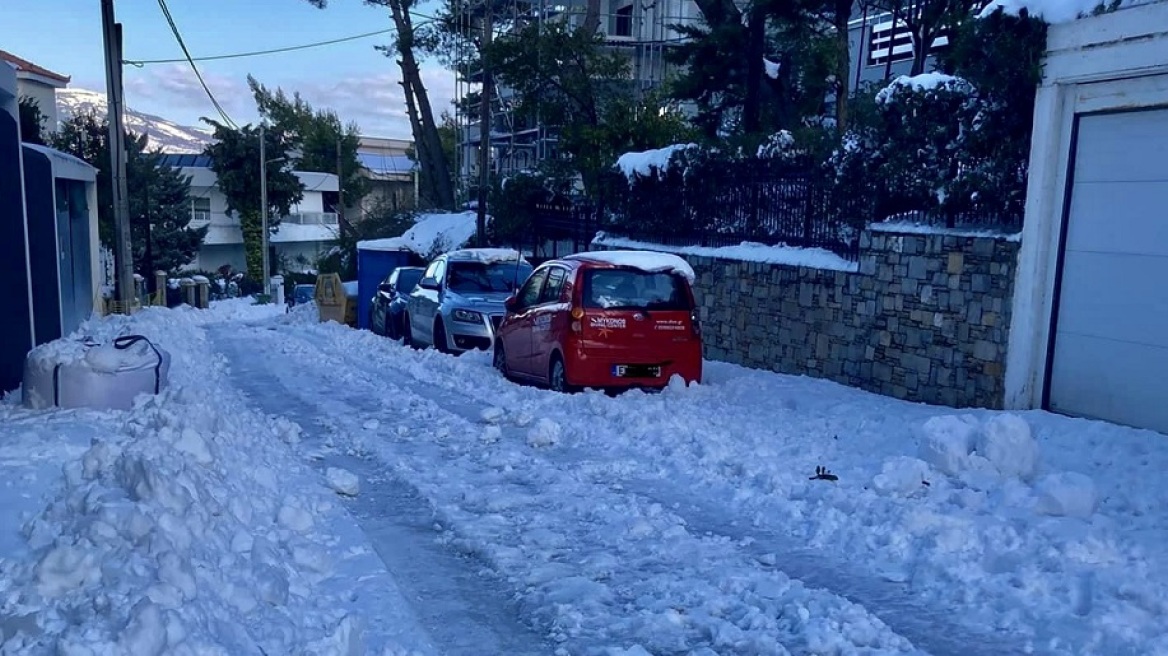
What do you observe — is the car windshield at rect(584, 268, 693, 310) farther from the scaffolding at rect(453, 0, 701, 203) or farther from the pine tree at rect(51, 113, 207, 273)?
the pine tree at rect(51, 113, 207, 273)

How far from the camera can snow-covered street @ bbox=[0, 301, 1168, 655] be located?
4426 millimetres

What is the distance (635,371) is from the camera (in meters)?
11.2

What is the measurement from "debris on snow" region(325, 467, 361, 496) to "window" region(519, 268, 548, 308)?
5.63 m

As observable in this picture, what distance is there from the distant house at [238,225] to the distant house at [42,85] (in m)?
11.9

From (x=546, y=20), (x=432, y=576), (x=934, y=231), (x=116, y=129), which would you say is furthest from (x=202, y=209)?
(x=432, y=576)

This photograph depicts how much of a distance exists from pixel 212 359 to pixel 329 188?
51.6 metres

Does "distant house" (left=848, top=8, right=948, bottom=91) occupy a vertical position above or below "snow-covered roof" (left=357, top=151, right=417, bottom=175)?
above

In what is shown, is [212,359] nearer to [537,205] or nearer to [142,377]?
[142,377]

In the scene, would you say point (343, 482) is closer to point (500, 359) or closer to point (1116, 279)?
point (500, 359)

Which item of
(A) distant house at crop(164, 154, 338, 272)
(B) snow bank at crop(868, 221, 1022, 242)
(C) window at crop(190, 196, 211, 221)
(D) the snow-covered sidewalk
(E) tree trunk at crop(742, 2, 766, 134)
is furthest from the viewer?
(C) window at crop(190, 196, 211, 221)

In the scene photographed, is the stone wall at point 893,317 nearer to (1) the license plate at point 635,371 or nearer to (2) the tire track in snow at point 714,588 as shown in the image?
(1) the license plate at point 635,371

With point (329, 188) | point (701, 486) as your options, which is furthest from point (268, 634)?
point (329, 188)

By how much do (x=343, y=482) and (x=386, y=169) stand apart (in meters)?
70.8

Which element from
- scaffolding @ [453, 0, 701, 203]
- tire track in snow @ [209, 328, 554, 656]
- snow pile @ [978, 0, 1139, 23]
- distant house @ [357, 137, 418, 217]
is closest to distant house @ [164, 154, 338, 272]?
distant house @ [357, 137, 418, 217]
